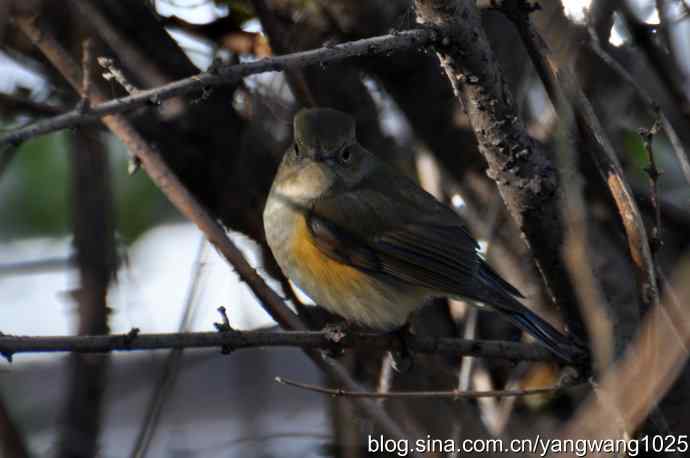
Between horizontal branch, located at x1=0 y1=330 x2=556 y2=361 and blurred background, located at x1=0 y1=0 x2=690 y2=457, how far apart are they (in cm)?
51

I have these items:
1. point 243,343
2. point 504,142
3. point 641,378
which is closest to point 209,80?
point 243,343

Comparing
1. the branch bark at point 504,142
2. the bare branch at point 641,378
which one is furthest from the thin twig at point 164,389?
the bare branch at point 641,378

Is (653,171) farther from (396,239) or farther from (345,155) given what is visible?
(345,155)

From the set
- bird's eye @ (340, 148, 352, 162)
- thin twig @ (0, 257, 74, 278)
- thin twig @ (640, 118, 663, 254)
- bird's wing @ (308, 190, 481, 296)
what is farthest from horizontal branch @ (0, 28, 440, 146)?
thin twig @ (0, 257, 74, 278)

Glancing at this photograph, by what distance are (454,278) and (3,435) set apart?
4.89 ft

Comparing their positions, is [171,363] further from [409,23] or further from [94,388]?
[409,23]

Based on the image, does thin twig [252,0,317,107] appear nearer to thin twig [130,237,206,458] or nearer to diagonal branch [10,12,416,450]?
diagonal branch [10,12,416,450]

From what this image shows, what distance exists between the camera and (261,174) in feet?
14.3

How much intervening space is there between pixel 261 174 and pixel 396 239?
83cm

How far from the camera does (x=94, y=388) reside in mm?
3758

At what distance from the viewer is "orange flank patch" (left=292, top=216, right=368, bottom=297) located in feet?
11.8

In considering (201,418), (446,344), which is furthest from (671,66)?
(201,418)

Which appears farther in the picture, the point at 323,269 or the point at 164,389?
the point at 323,269

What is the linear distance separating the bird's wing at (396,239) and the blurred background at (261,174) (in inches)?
7.8
